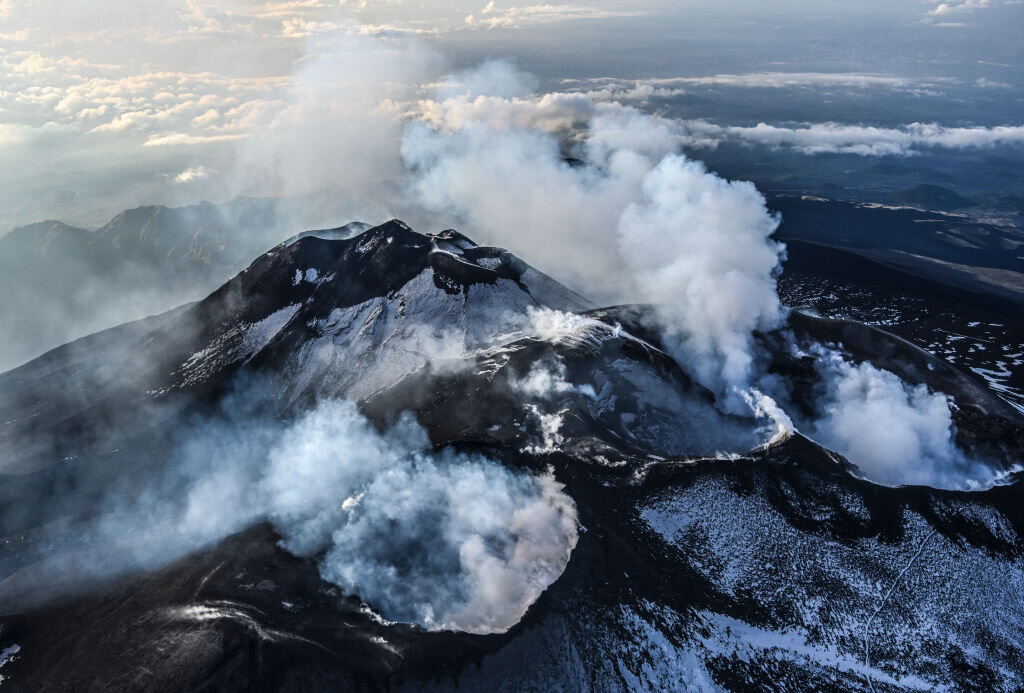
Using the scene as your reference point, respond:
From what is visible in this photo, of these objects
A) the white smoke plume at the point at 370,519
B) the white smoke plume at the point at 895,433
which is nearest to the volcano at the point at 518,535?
the white smoke plume at the point at 370,519

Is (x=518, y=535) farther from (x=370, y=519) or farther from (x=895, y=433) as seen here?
(x=895, y=433)

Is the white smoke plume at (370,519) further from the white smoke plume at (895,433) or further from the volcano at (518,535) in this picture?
the white smoke plume at (895,433)

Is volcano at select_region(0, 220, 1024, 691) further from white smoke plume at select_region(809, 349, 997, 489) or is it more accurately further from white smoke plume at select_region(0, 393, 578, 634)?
white smoke plume at select_region(809, 349, 997, 489)

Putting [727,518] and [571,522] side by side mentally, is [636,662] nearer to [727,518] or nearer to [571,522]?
[571,522]

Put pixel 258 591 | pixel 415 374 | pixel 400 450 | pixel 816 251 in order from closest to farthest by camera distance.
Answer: pixel 258 591 → pixel 400 450 → pixel 415 374 → pixel 816 251

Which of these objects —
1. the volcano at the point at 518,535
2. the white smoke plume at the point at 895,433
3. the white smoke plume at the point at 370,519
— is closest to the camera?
the volcano at the point at 518,535

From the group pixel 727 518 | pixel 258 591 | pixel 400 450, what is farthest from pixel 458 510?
pixel 727 518

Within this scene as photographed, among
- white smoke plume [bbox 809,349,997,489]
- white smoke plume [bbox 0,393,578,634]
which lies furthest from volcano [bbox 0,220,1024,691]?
white smoke plume [bbox 809,349,997,489]
